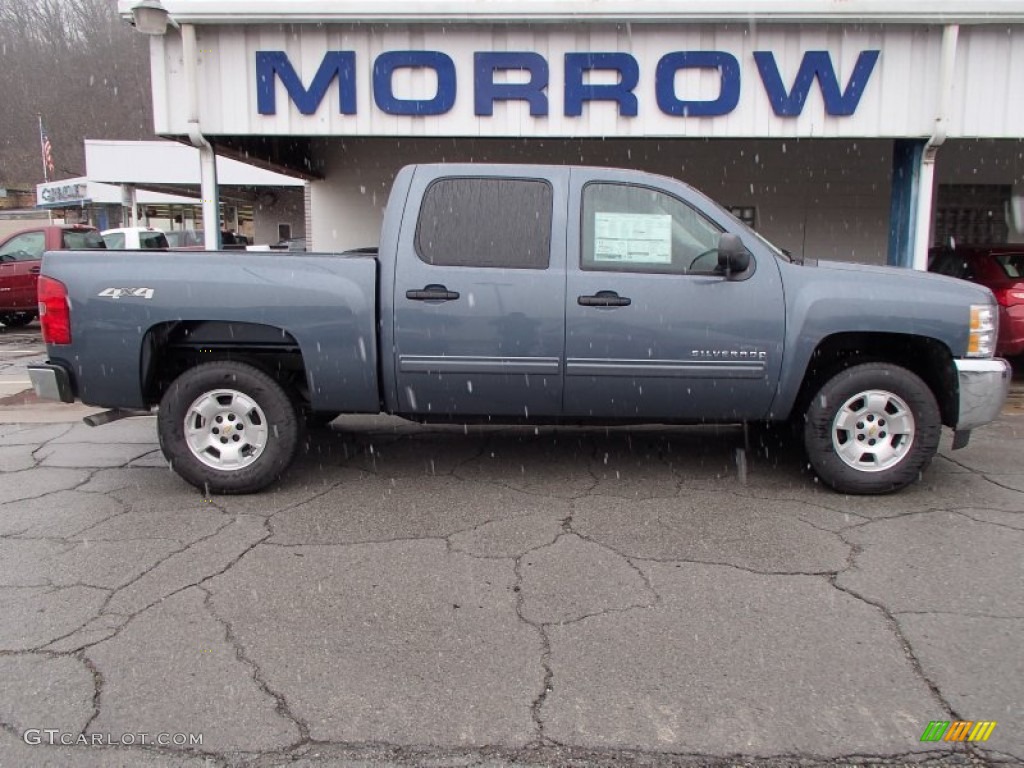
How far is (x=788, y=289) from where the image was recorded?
4727mm

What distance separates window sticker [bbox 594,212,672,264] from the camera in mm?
4797

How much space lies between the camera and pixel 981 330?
474cm

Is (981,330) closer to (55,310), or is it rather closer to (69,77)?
(55,310)

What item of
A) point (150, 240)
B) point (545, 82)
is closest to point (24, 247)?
point (150, 240)

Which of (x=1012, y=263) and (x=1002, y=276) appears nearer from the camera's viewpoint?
(x=1002, y=276)

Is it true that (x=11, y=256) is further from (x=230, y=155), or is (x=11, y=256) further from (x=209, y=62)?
(x=209, y=62)

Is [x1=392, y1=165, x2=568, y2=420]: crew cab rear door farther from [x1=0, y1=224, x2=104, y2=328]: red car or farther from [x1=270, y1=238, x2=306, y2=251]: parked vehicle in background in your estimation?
[x1=0, y1=224, x2=104, y2=328]: red car

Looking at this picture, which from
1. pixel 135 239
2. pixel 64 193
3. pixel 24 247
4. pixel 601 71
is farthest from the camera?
pixel 64 193

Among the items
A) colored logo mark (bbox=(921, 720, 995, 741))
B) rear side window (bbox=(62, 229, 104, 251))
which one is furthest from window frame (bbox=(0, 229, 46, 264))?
colored logo mark (bbox=(921, 720, 995, 741))

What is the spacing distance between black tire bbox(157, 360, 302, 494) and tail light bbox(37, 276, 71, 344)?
2.19 ft

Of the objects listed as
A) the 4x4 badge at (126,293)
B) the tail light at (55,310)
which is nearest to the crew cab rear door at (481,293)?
the 4x4 badge at (126,293)

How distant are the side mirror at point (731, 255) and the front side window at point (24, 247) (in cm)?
1372

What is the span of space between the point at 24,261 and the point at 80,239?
3.33 ft

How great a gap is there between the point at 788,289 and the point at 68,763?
4115 millimetres
